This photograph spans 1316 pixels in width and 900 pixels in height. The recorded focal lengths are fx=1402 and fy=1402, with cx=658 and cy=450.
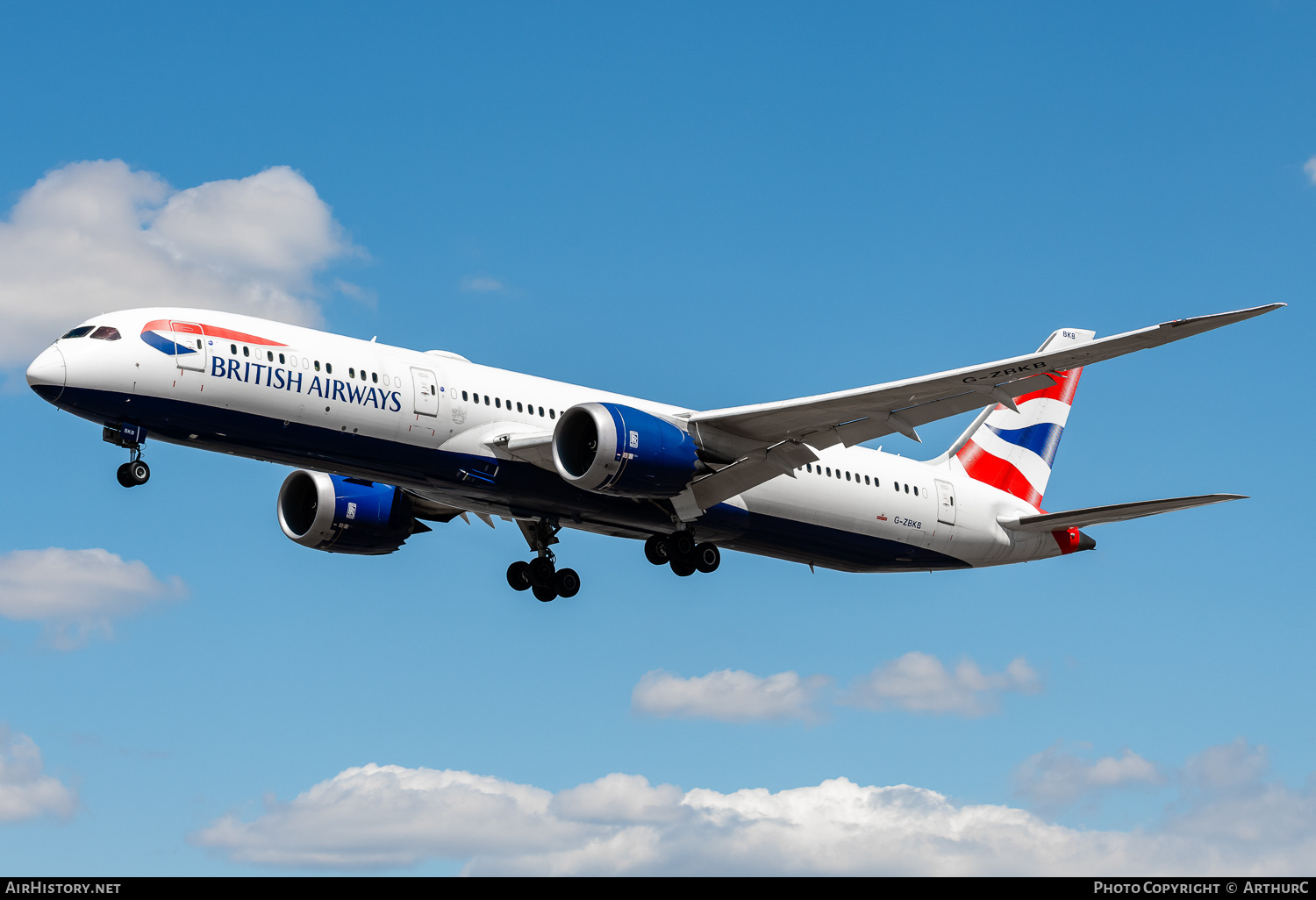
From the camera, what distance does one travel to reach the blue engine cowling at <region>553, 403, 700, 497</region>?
29.9 metres

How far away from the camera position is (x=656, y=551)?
112 ft

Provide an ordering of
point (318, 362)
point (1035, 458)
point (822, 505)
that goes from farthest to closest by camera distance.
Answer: point (1035, 458) → point (822, 505) → point (318, 362)

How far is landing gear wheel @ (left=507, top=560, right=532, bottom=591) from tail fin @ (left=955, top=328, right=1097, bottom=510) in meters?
12.9

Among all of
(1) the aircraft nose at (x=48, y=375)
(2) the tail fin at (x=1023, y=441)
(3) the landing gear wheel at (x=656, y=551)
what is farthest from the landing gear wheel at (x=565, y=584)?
(1) the aircraft nose at (x=48, y=375)

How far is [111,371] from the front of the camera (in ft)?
88.7

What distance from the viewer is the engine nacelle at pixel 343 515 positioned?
36219 millimetres

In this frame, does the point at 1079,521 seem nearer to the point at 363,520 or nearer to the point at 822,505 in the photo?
the point at 822,505

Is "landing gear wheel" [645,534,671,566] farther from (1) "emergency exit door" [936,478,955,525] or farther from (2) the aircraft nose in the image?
(2) the aircraft nose

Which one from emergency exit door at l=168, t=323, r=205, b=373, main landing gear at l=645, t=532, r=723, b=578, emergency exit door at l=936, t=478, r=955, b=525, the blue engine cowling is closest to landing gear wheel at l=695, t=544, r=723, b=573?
main landing gear at l=645, t=532, r=723, b=578

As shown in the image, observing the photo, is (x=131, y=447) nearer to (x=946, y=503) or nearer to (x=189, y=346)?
(x=189, y=346)

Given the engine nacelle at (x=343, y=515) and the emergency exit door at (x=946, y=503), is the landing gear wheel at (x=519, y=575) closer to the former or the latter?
the engine nacelle at (x=343, y=515)

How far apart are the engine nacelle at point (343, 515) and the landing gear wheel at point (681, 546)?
758 cm
